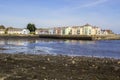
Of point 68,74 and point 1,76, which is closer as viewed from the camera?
point 1,76

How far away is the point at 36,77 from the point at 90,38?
492ft

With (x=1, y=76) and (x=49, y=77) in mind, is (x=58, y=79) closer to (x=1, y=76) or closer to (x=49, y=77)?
(x=49, y=77)

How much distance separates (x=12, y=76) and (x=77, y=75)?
12.0ft

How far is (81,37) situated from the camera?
17050 cm

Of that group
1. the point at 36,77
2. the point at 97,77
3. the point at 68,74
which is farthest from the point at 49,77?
the point at 97,77

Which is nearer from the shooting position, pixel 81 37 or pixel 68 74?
pixel 68 74

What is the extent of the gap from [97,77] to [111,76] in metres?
0.94

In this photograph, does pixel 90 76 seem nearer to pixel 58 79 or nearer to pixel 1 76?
pixel 58 79

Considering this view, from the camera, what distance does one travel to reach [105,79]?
49.3 ft

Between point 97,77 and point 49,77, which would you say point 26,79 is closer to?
point 49,77

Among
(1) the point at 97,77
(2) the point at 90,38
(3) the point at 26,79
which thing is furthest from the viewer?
(2) the point at 90,38

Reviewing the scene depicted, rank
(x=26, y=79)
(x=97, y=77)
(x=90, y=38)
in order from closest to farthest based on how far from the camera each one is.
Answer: (x=26, y=79) → (x=97, y=77) → (x=90, y=38)

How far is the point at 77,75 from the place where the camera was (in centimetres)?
1606

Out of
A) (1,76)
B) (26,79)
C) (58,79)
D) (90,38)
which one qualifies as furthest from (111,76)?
(90,38)
